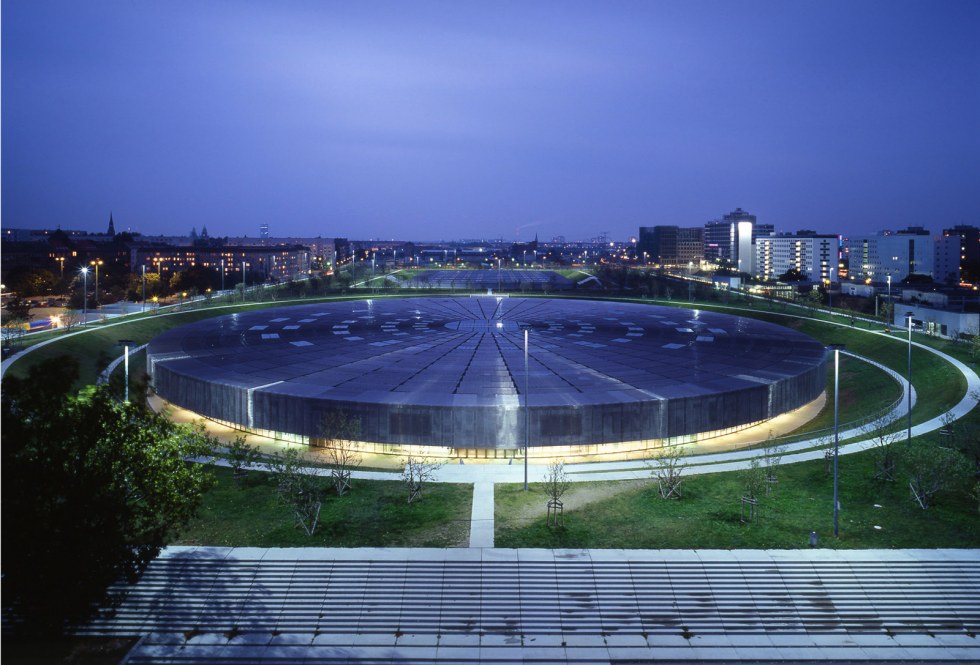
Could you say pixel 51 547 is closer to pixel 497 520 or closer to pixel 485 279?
pixel 497 520

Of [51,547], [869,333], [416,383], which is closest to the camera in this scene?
[51,547]

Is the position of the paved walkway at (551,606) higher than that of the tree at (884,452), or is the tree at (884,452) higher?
the tree at (884,452)

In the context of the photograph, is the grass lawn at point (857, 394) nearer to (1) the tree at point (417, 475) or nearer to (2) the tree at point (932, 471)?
(2) the tree at point (932, 471)

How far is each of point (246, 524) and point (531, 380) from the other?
24708 mm

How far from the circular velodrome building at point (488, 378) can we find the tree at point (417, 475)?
142 cm

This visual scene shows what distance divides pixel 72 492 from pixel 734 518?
97.9 ft

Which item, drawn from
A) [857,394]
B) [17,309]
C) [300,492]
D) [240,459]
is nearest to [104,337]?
[17,309]

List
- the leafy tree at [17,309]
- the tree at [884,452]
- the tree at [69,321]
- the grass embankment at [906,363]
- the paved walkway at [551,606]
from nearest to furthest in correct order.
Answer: the paved walkway at [551,606] → the tree at [884,452] → the grass embankment at [906,363] → the tree at [69,321] → the leafy tree at [17,309]

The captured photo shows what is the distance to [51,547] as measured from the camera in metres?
24.8

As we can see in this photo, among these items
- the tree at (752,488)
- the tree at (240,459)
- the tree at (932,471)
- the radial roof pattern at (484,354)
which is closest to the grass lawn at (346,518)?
the tree at (240,459)

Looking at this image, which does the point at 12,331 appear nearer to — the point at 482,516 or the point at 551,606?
the point at 482,516

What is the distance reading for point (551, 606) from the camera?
96.9 feet

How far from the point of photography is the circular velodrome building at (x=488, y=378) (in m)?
46.9

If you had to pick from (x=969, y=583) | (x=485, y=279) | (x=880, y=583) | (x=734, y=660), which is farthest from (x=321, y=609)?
(x=485, y=279)
